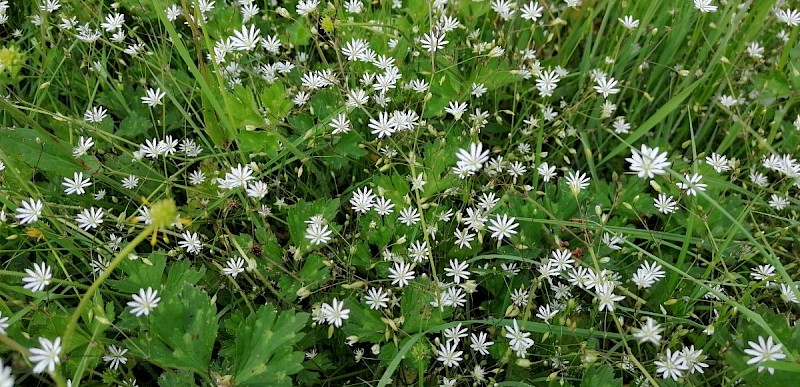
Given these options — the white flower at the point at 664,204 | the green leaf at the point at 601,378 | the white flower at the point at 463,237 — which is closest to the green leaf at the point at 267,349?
the white flower at the point at 463,237

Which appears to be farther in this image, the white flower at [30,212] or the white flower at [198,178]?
the white flower at [198,178]

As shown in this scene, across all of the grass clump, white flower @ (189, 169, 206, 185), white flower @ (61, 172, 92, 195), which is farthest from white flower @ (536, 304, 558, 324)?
white flower @ (61, 172, 92, 195)

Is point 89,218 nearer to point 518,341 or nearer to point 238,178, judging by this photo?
point 238,178

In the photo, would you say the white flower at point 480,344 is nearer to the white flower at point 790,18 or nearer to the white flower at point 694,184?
the white flower at point 694,184

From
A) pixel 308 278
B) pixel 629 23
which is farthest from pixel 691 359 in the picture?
pixel 629 23

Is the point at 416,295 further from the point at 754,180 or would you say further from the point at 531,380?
the point at 754,180

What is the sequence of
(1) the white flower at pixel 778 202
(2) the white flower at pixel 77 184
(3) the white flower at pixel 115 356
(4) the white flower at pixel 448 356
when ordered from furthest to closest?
1. (1) the white flower at pixel 778 202
2. (2) the white flower at pixel 77 184
3. (4) the white flower at pixel 448 356
4. (3) the white flower at pixel 115 356
